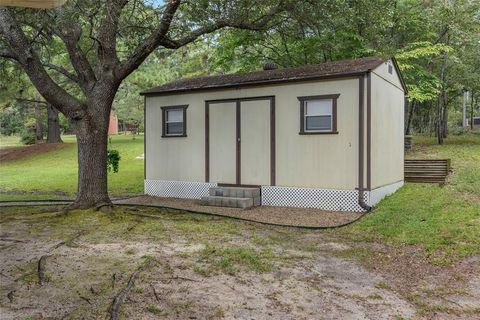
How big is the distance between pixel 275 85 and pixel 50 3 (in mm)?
7346

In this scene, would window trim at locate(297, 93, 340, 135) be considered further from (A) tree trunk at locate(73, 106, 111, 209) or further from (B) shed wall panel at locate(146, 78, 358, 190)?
(A) tree trunk at locate(73, 106, 111, 209)

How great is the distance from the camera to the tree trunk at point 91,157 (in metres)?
8.42

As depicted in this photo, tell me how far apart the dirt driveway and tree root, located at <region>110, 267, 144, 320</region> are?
0.04ft

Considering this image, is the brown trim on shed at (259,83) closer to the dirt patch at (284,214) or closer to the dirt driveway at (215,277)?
the dirt patch at (284,214)

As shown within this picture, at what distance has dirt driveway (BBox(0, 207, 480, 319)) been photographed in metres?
3.78

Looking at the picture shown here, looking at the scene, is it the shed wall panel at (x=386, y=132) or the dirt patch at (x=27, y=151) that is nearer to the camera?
the shed wall panel at (x=386, y=132)

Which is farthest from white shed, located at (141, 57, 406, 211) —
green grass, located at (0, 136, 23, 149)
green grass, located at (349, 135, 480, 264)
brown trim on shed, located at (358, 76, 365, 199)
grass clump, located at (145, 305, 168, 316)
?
green grass, located at (0, 136, 23, 149)

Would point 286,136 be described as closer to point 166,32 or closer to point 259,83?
point 259,83

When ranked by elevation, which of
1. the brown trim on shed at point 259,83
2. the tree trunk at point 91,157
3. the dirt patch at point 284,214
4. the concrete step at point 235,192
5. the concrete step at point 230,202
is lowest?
the dirt patch at point 284,214

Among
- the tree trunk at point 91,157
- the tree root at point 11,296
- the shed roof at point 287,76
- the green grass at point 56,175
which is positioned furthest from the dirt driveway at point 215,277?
the green grass at point 56,175

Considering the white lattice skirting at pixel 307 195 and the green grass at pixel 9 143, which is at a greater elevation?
the green grass at pixel 9 143

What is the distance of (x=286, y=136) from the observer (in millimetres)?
10070

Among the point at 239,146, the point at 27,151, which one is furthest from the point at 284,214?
the point at 27,151

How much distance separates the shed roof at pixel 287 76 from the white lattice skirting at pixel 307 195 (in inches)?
105
